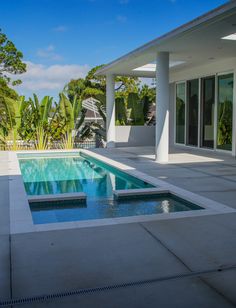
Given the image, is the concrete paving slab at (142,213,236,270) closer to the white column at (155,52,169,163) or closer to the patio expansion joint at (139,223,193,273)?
the patio expansion joint at (139,223,193,273)

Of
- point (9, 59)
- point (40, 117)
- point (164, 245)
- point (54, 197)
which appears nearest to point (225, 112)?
point (40, 117)

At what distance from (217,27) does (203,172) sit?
12.0 feet

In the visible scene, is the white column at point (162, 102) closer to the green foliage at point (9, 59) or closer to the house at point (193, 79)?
the house at point (193, 79)

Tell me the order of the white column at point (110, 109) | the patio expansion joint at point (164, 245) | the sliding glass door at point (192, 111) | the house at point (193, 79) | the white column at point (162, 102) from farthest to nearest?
the white column at point (110, 109)
the sliding glass door at point (192, 111)
the white column at point (162, 102)
the house at point (193, 79)
the patio expansion joint at point (164, 245)

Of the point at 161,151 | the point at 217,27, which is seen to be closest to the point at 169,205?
the point at 217,27

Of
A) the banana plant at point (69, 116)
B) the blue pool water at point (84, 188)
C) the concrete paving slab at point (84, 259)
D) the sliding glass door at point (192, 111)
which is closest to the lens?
the concrete paving slab at point (84, 259)

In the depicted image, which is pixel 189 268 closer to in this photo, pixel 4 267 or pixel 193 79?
pixel 4 267

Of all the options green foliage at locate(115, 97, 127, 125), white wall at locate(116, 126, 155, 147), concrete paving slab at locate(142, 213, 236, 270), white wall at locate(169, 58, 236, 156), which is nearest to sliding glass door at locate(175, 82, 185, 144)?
white wall at locate(169, 58, 236, 156)

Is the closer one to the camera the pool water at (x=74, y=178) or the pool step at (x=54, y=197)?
the pool step at (x=54, y=197)

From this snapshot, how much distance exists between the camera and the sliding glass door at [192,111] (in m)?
16.0

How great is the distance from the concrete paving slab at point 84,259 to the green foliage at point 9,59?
21360 millimetres

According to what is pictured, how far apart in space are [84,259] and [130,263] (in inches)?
19.2

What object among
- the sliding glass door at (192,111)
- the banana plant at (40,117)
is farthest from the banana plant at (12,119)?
the sliding glass door at (192,111)

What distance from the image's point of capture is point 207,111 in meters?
15.2
